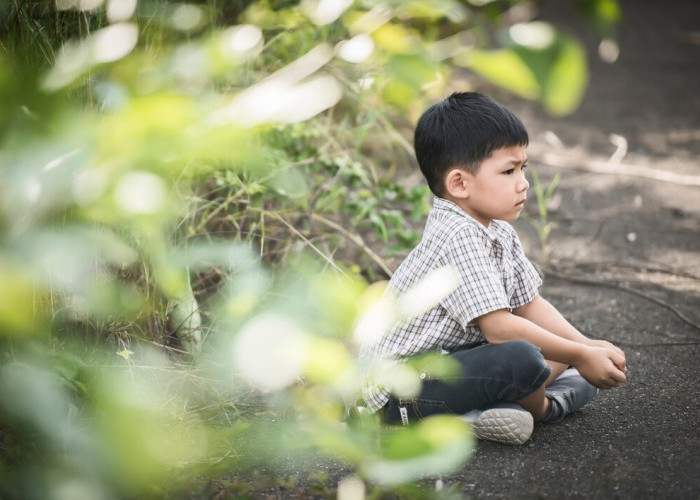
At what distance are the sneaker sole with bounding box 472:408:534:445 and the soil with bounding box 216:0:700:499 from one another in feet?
0.11

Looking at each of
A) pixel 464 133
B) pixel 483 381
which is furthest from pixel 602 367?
pixel 464 133

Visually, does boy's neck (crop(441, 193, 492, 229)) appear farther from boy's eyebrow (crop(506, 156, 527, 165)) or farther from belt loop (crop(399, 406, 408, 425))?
belt loop (crop(399, 406, 408, 425))

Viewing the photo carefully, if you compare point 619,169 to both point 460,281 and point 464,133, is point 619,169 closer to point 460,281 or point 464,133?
point 464,133

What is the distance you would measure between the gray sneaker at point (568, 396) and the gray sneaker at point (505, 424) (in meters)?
0.16

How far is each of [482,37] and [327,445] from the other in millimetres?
343

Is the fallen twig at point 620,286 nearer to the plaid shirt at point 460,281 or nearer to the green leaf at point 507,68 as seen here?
the plaid shirt at point 460,281

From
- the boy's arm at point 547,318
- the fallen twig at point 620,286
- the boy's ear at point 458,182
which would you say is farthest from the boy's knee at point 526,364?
the fallen twig at point 620,286

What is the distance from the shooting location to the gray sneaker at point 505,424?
1677 mm

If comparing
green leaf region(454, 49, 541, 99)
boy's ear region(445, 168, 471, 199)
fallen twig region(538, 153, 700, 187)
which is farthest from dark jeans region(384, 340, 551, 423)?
fallen twig region(538, 153, 700, 187)

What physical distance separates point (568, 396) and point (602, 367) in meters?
0.19

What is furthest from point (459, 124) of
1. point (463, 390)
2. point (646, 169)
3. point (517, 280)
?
point (646, 169)

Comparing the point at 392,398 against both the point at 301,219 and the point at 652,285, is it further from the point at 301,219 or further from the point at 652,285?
the point at 652,285

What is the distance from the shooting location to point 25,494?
0.74m

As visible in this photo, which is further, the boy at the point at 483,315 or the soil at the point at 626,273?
the boy at the point at 483,315
